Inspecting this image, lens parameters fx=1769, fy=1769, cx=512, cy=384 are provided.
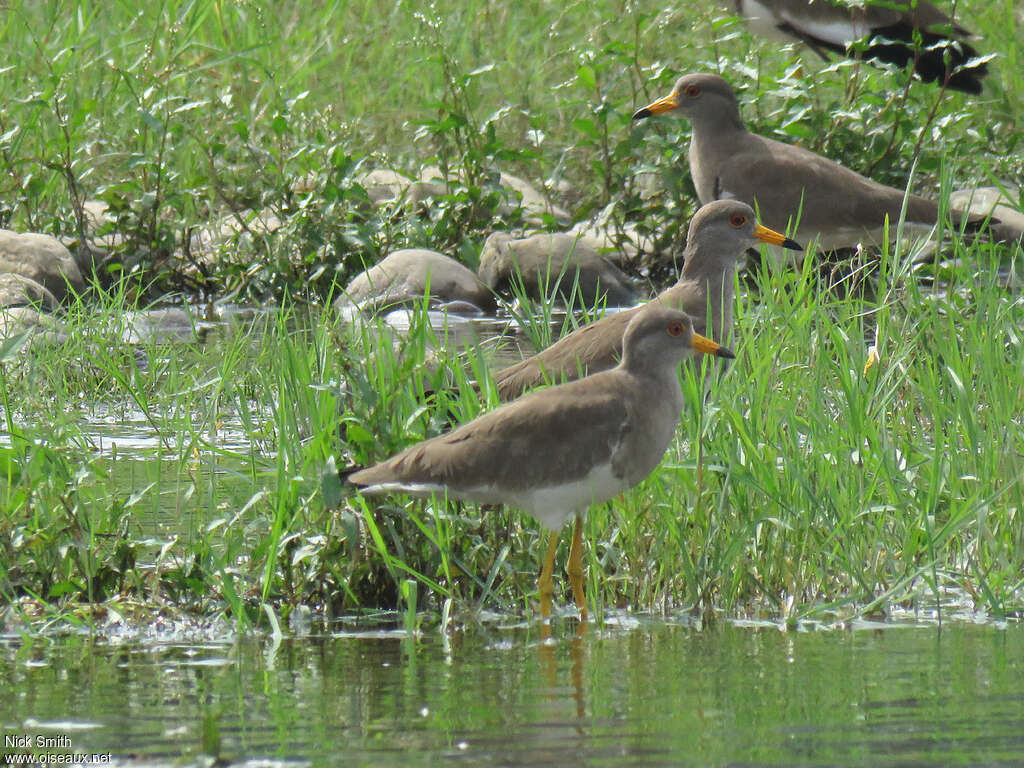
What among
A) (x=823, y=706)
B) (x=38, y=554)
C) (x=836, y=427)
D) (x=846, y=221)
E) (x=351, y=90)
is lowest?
(x=823, y=706)

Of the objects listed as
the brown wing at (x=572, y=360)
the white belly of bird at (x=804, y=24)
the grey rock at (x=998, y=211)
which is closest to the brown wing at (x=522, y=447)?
the brown wing at (x=572, y=360)

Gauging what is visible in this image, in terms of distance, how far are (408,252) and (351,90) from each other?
3574mm

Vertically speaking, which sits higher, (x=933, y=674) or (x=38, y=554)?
(x=38, y=554)

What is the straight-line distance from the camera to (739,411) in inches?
226

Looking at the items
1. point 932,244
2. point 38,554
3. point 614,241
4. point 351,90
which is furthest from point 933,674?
point 351,90

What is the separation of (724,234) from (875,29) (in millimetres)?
5286

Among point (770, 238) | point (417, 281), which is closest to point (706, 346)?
point (770, 238)

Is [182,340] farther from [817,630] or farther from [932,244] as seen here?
[817,630]

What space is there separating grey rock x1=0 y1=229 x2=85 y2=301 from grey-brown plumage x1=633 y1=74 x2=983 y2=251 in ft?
12.4

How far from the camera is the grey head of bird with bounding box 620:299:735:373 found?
18.4 ft

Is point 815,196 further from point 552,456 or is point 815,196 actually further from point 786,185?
point 552,456

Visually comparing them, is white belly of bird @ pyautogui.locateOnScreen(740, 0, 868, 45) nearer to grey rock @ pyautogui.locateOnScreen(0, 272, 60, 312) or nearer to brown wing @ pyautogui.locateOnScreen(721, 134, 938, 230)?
brown wing @ pyautogui.locateOnScreen(721, 134, 938, 230)

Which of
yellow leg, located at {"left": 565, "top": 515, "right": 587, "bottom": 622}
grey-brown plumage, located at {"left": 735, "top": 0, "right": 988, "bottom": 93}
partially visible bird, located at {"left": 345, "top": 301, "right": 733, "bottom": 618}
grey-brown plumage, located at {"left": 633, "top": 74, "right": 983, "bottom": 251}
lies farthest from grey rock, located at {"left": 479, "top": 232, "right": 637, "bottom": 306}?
yellow leg, located at {"left": 565, "top": 515, "right": 587, "bottom": 622}

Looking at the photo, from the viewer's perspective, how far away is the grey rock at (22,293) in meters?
9.49
